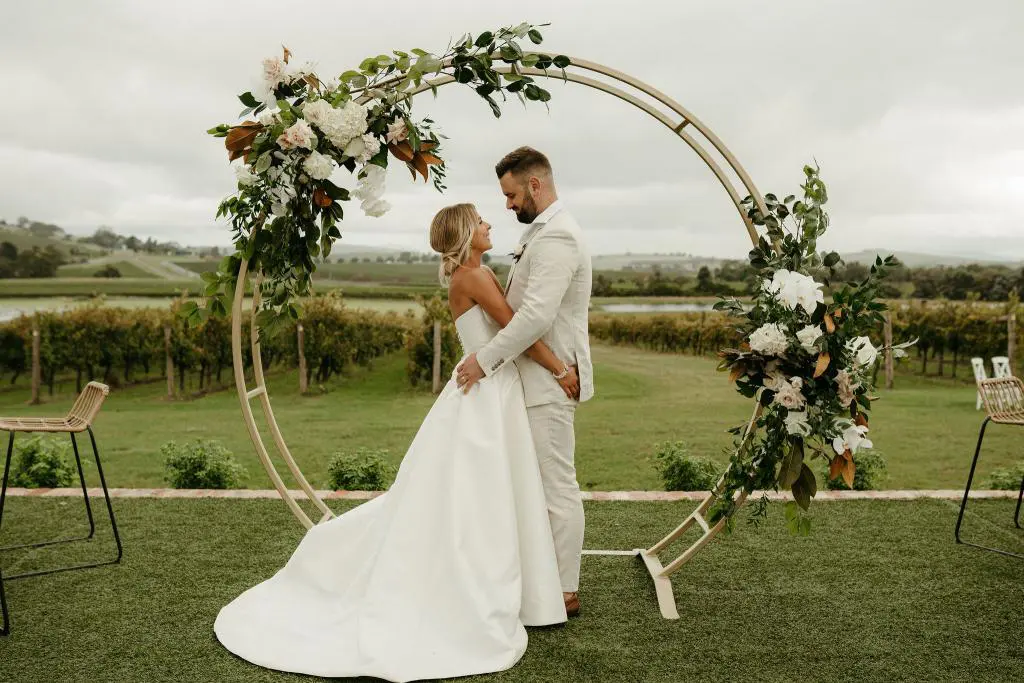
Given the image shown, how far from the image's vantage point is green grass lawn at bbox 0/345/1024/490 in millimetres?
9664

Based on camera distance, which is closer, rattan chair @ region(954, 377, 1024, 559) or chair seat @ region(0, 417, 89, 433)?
chair seat @ region(0, 417, 89, 433)

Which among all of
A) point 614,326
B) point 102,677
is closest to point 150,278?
point 614,326

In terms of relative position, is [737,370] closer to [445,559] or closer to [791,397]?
[791,397]

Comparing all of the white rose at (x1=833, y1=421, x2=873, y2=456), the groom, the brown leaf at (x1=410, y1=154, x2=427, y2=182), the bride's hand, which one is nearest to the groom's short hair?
the groom

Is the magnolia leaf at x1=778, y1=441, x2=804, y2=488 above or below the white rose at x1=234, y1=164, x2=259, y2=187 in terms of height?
below

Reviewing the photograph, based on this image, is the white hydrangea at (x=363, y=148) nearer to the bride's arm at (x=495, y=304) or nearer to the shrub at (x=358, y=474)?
the bride's arm at (x=495, y=304)

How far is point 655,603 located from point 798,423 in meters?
1.18

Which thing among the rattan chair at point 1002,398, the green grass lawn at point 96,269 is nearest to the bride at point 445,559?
the rattan chair at point 1002,398

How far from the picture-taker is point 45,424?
4.22 meters

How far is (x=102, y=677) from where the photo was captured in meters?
3.24

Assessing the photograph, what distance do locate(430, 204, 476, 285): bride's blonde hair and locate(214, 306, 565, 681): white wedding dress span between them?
27 centimetres

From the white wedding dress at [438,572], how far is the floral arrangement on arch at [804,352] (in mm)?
1028

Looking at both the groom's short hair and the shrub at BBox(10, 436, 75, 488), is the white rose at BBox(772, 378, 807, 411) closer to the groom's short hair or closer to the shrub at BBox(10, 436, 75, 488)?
the groom's short hair

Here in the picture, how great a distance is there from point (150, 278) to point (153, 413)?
8.21 m
